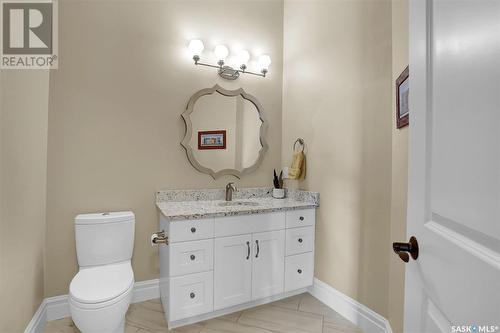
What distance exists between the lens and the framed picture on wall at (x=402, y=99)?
1408 mm

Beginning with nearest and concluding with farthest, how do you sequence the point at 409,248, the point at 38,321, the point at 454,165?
the point at 454,165
the point at 409,248
the point at 38,321

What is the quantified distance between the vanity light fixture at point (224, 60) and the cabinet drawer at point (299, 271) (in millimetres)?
1798

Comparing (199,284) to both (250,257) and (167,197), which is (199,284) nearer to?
(250,257)

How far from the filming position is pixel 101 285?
1.62 meters

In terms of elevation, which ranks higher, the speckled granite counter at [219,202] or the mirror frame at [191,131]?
the mirror frame at [191,131]

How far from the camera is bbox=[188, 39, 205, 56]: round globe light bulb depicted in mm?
2355

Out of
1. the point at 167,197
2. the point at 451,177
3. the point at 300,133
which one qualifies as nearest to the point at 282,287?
the point at 167,197

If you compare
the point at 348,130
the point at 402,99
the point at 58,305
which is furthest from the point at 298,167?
the point at 58,305

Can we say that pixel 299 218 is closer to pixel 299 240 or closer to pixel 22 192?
pixel 299 240

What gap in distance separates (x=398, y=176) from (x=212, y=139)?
160cm

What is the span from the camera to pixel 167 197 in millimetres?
2322

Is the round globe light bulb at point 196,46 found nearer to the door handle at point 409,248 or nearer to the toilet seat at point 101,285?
the toilet seat at point 101,285

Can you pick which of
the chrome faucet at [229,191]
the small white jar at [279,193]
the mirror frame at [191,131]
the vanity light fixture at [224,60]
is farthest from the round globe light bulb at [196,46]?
the small white jar at [279,193]

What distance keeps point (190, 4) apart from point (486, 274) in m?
2.77
